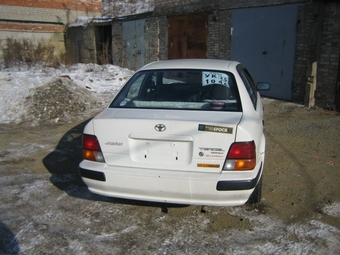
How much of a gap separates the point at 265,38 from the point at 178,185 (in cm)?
833

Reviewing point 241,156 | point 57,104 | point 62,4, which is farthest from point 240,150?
point 62,4

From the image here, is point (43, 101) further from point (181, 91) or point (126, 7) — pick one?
point (126, 7)

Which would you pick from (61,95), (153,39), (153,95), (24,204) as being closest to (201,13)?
(153,39)

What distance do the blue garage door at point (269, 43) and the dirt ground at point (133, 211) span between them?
447cm

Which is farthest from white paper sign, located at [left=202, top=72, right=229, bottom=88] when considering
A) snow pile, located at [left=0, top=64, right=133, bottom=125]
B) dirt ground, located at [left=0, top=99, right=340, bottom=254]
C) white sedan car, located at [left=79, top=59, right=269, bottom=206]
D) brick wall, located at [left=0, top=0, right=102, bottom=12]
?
brick wall, located at [left=0, top=0, right=102, bottom=12]

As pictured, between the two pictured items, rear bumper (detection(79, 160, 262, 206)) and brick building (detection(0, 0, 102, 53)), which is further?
brick building (detection(0, 0, 102, 53))

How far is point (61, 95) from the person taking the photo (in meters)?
8.70

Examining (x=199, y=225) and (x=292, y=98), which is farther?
(x=292, y=98)

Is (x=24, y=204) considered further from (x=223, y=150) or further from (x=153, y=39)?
(x=153, y=39)

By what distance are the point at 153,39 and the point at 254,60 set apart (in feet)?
18.7

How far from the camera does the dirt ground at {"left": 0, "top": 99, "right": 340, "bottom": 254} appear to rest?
3.06 meters

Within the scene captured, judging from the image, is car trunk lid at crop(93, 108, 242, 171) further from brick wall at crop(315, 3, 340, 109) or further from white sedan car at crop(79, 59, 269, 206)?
brick wall at crop(315, 3, 340, 109)

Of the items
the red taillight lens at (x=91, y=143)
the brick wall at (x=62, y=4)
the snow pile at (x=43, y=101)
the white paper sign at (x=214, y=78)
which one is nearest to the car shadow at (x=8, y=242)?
the red taillight lens at (x=91, y=143)

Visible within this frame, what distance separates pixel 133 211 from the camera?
365 cm
